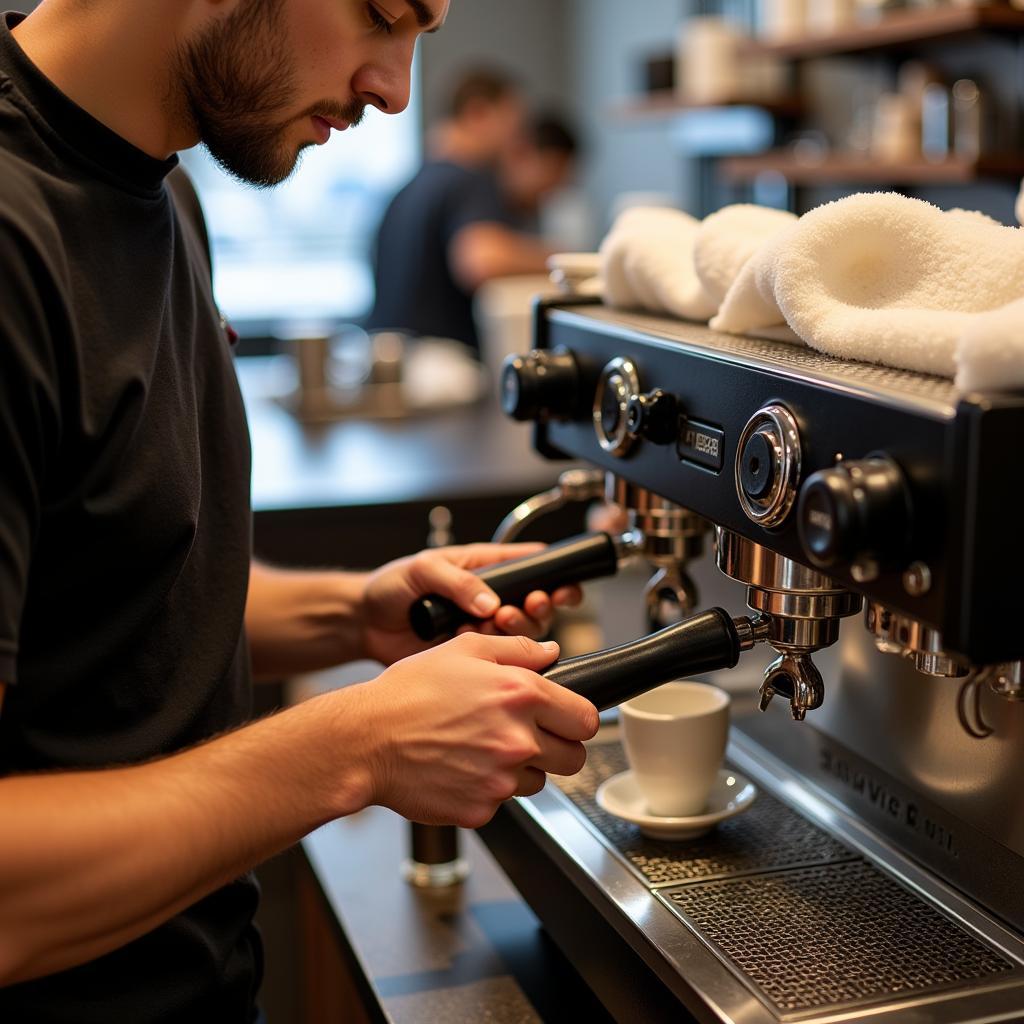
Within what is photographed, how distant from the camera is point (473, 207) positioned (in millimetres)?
3795

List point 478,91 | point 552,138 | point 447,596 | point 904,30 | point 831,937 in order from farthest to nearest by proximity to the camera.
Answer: point 552,138, point 478,91, point 904,30, point 447,596, point 831,937

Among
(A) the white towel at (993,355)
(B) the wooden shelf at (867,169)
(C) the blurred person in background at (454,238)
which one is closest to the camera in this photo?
(A) the white towel at (993,355)

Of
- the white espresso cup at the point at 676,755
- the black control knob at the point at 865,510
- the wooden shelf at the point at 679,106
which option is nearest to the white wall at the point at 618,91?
the wooden shelf at the point at 679,106

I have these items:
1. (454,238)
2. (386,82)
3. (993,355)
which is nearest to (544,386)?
(386,82)

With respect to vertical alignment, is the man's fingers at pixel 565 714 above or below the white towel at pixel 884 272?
below

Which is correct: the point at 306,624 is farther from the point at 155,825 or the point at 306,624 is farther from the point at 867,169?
the point at 867,169

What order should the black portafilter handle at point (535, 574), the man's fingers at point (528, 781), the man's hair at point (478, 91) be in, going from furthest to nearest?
the man's hair at point (478, 91), the black portafilter handle at point (535, 574), the man's fingers at point (528, 781)

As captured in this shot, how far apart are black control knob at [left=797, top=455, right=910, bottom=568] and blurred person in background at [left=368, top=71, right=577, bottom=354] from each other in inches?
119

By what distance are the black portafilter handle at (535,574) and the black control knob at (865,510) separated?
0.39 m

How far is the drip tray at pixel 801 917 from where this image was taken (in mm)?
738

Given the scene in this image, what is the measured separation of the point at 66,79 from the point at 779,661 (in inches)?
21.4

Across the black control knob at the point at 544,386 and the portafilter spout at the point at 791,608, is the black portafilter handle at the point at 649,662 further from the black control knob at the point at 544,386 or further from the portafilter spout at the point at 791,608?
the black control knob at the point at 544,386

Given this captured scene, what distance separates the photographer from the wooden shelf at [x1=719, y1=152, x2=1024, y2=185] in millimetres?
2660

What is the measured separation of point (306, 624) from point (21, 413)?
18.9 inches
